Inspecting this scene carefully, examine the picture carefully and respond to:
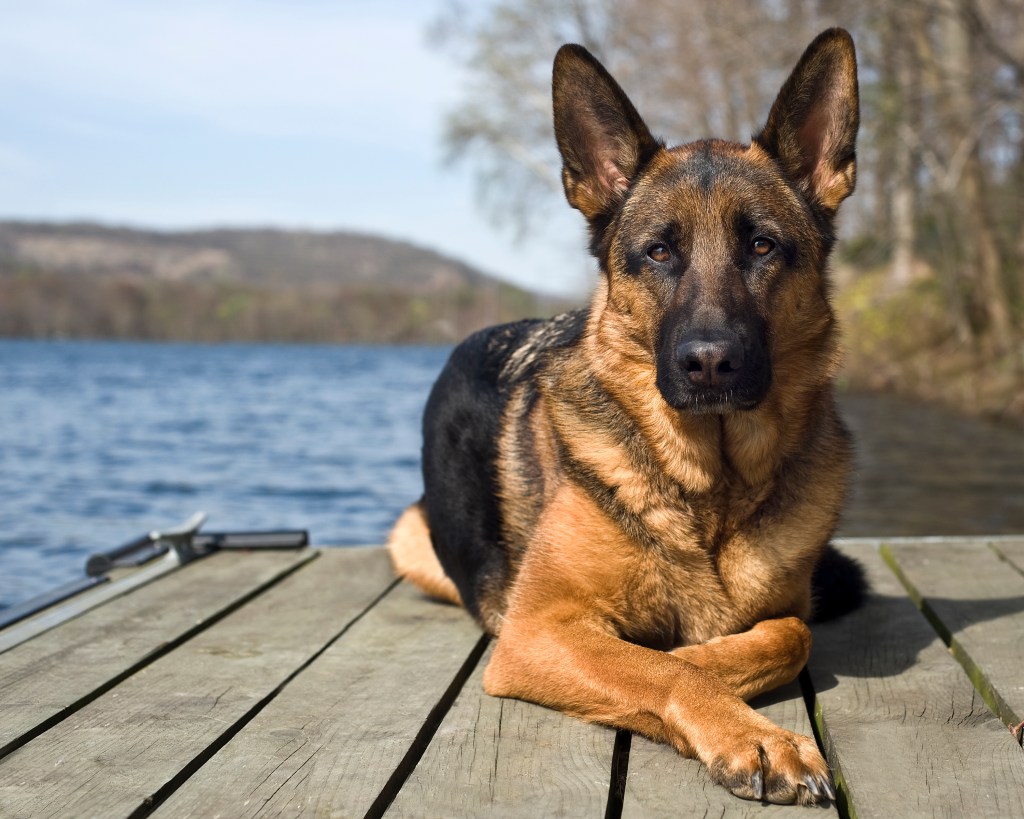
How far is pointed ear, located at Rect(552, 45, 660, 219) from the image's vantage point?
138 inches

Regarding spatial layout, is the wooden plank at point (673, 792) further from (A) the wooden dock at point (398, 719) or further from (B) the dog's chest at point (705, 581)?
(B) the dog's chest at point (705, 581)

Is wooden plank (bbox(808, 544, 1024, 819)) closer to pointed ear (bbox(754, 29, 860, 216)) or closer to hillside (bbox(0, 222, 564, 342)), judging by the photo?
pointed ear (bbox(754, 29, 860, 216))

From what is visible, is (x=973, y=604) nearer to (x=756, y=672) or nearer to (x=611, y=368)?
(x=756, y=672)

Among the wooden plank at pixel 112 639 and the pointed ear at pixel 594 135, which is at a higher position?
the pointed ear at pixel 594 135

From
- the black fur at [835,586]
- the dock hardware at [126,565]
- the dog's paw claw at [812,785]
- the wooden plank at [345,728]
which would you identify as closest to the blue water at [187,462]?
the dock hardware at [126,565]

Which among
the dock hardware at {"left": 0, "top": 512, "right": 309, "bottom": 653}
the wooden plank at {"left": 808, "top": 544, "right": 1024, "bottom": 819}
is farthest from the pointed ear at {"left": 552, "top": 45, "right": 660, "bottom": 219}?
the dock hardware at {"left": 0, "top": 512, "right": 309, "bottom": 653}

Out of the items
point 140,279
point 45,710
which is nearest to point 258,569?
point 45,710

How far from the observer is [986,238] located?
60.7ft

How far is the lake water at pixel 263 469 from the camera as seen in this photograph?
351 inches

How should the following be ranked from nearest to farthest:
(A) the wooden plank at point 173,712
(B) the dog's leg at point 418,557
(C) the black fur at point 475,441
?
(A) the wooden plank at point 173,712 < (C) the black fur at point 475,441 < (B) the dog's leg at point 418,557

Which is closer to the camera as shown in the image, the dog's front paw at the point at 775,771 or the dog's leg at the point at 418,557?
the dog's front paw at the point at 775,771

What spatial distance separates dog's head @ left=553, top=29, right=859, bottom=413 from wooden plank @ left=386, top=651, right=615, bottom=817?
3.26 feet

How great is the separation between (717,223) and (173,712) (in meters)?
2.16

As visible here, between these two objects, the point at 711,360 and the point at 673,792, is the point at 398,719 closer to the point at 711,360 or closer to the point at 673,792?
the point at 673,792
